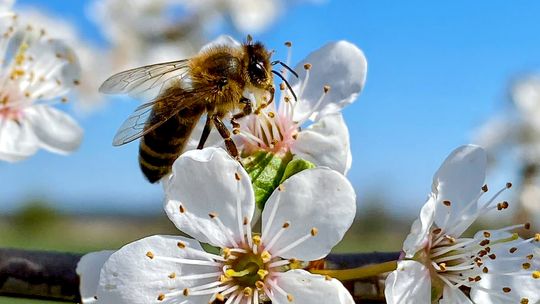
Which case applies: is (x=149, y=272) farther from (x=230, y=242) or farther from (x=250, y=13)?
(x=250, y=13)

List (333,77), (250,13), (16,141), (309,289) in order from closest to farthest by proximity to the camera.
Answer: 1. (309,289)
2. (333,77)
3. (16,141)
4. (250,13)

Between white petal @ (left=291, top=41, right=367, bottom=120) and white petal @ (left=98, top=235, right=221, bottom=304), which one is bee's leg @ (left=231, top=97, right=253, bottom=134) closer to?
white petal @ (left=291, top=41, right=367, bottom=120)

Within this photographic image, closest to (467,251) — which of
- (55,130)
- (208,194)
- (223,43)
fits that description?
(208,194)

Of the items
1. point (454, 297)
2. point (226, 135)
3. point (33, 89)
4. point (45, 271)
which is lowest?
point (454, 297)

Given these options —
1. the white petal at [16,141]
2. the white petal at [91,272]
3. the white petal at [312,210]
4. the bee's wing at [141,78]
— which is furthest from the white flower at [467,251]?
the white petal at [16,141]

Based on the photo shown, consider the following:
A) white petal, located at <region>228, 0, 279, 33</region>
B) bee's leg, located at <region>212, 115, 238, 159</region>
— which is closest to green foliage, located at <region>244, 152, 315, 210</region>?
bee's leg, located at <region>212, 115, 238, 159</region>

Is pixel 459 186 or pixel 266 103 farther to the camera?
pixel 266 103

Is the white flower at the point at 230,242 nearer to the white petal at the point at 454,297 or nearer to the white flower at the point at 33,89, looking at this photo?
the white petal at the point at 454,297
